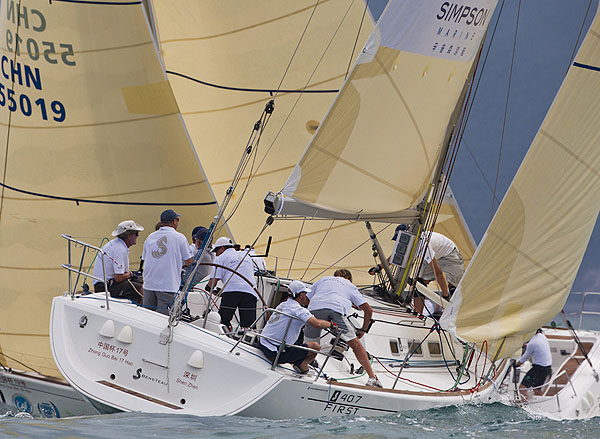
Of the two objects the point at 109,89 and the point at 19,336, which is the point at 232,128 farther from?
the point at 19,336

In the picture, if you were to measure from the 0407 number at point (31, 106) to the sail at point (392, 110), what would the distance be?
311 centimetres

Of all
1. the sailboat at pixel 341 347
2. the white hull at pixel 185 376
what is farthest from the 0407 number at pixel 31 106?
the white hull at pixel 185 376

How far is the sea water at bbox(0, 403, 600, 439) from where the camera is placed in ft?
14.9

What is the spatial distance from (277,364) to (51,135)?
4202 mm

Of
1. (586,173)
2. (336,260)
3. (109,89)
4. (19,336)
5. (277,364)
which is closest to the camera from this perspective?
(277,364)

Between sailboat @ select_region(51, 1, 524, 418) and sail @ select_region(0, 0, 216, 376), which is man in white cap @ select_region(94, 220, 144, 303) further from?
sail @ select_region(0, 0, 216, 376)

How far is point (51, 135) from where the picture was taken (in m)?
8.32

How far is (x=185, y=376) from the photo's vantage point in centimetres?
519

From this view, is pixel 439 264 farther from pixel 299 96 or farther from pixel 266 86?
pixel 266 86

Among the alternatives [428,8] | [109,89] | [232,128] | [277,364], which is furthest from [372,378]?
[232,128]

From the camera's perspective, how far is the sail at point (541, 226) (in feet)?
19.9

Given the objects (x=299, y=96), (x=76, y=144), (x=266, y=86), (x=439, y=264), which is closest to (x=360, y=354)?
(x=439, y=264)

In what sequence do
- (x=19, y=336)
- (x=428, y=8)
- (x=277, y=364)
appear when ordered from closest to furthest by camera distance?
(x=277, y=364), (x=428, y=8), (x=19, y=336)

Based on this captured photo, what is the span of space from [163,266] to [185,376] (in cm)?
105
